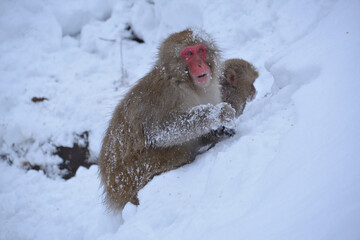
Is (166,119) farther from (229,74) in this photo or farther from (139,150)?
(229,74)

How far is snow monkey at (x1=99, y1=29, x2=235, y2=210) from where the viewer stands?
2.63 meters

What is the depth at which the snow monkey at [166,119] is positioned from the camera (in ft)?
8.64

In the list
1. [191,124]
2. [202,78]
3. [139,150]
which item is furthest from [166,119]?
[202,78]

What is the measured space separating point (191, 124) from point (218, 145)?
1.06 feet

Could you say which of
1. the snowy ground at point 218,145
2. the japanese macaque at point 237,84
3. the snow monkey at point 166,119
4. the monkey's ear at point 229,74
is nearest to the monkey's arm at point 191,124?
the snow monkey at point 166,119

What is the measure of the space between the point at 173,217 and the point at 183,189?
26cm

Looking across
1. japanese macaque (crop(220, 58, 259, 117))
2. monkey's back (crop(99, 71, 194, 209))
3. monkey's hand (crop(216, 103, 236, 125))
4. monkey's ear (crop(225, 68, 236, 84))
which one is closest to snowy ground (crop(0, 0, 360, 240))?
monkey's hand (crop(216, 103, 236, 125))

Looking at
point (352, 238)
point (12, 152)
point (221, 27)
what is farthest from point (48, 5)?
→ point (352, 238)

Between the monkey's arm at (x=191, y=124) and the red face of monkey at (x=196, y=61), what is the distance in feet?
1.01

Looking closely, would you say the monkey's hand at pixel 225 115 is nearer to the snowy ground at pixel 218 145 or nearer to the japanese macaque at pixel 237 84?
the snowy ground at pixel 218 145

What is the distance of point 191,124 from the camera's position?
2613 mm

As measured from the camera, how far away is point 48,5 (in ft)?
21.9

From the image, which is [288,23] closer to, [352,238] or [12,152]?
[352,238]

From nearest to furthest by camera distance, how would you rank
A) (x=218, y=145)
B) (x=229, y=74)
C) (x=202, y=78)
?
(x=218, y=145) → (x=202, y=78) → (x=229, y=74)
